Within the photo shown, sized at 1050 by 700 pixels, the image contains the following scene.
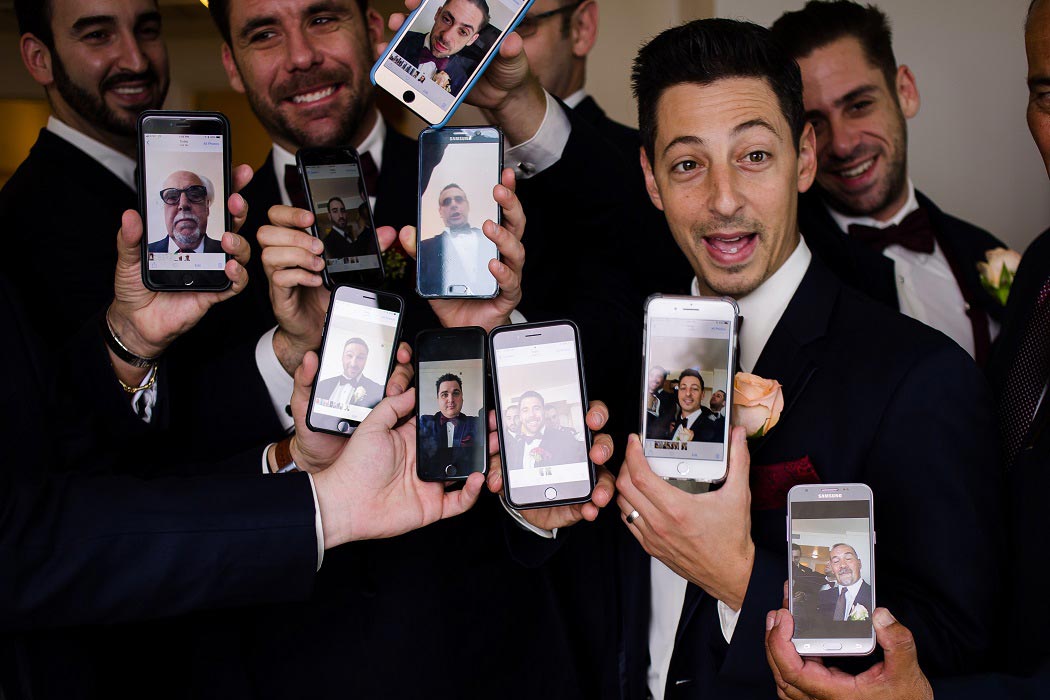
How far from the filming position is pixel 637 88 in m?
2.15

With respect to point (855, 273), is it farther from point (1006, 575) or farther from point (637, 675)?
point (637, 675)

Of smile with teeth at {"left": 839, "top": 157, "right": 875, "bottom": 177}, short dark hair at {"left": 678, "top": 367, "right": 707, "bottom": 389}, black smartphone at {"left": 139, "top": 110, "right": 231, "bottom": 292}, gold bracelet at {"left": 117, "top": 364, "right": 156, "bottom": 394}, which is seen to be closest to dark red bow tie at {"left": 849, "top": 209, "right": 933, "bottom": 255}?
smile with teeth at {"left": 839, "top": 157, "right": 875, "bottom": 177}

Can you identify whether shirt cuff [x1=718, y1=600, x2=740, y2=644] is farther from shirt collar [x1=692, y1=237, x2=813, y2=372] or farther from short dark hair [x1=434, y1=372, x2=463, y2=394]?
short dark hair [x1=434, y1=372, x2=463, y2=394]

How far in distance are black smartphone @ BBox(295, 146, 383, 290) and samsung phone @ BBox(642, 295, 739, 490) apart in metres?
0.67

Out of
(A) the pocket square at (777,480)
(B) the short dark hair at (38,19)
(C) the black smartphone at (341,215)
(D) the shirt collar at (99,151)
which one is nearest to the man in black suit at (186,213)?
(C) the black smartphone at (341,215)

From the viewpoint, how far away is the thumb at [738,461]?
1.65 metres

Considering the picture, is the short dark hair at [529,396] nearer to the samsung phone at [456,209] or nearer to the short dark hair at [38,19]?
the samsung phone at [456,209]

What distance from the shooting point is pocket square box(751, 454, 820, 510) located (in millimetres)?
1719

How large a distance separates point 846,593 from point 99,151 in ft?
8.31

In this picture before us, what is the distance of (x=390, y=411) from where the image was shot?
1.82 m

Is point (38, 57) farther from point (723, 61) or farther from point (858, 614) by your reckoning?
point (858, 614)

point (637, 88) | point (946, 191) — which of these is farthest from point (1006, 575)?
point (946, 191)

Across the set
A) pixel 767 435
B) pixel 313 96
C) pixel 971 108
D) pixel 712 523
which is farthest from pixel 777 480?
pixel 971 108

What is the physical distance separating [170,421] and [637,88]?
50.9 inches
